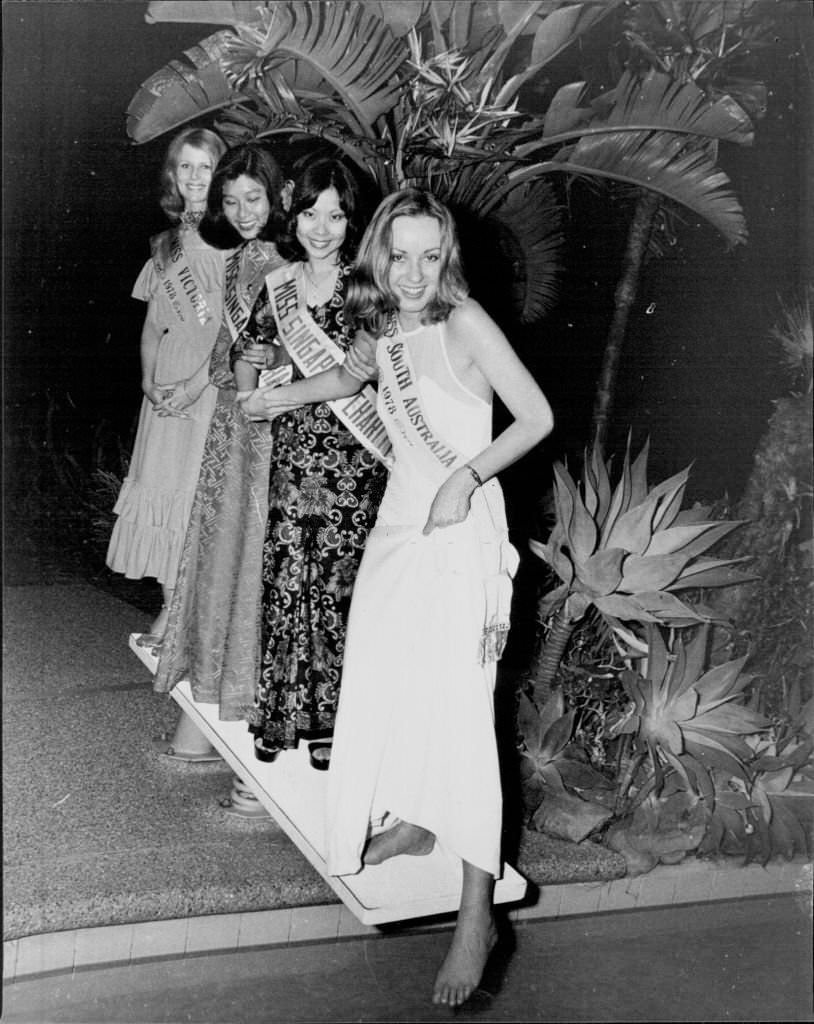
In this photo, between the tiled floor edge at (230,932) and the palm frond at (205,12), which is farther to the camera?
the tiled floor edge at (230,932)

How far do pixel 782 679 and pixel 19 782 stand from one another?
8.66 feet

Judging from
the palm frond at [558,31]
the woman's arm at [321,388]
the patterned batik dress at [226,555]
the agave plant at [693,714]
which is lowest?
the agave plant at [693,714]

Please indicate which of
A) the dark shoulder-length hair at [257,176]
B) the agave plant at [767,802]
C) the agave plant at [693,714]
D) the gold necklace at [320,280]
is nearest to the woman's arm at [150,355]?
the dark shoulder-length hair at [257,176]

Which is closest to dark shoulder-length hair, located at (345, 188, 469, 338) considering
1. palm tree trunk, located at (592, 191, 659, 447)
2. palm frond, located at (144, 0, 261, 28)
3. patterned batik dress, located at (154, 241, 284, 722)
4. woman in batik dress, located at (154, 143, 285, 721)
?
woman in batik dress, located at (154, 143, 285, 721)

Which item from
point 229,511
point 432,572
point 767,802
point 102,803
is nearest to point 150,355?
point 229,511

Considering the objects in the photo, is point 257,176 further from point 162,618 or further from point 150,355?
point 162,618

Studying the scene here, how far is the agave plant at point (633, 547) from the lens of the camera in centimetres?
441

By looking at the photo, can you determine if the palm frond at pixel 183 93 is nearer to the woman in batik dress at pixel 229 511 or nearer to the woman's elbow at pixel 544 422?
the woman in batik dress at pixel 229 511

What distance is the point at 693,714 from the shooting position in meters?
4.52

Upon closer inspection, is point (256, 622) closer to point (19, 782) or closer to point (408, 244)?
point (19, 782)

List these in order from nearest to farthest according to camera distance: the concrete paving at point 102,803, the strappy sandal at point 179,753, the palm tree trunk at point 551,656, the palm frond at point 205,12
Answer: the palm frond at point 205,12
the concrete paving at point 102,803
the strappy sandal at point 179,753
the palm tree trunk at point 551,656

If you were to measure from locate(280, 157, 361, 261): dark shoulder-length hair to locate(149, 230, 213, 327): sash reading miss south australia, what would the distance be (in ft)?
1.32

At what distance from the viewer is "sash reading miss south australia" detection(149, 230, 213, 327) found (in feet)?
12.7

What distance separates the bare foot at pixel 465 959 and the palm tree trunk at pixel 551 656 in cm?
124
